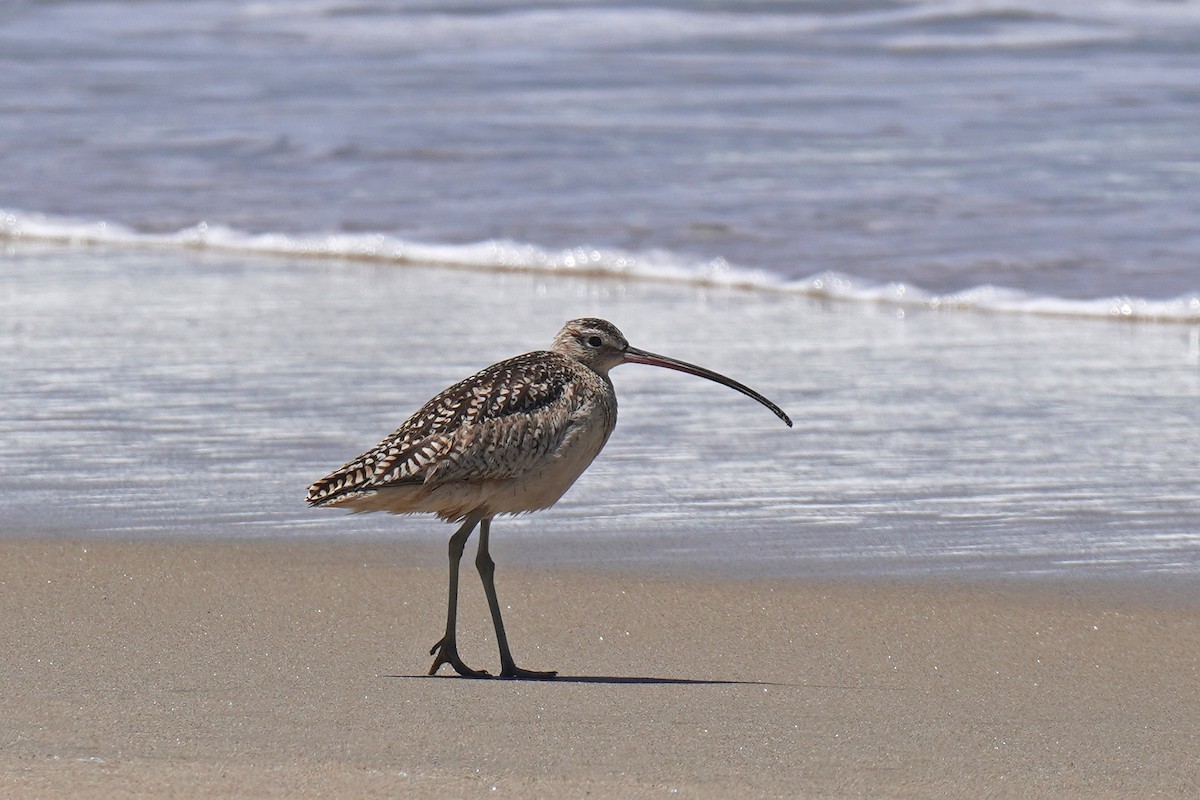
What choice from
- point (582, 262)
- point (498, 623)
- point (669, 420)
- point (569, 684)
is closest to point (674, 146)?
point (582, 262)

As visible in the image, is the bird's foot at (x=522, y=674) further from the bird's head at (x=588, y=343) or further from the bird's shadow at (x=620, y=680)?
the bird's head at (x=588, y=343)

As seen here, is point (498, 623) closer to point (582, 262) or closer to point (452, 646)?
point (452, 646)

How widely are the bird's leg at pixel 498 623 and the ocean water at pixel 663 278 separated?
670 mm

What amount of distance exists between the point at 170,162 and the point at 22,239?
236cm

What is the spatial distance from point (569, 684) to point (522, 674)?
0.14 m

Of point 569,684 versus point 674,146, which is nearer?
point 569,684

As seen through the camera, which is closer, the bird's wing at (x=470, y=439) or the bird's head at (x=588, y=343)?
the bird's wing at (x=470, y=439)

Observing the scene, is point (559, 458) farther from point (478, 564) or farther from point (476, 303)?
point (476, 303)

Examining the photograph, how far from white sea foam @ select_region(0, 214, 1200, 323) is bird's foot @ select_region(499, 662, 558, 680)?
5.33 metres

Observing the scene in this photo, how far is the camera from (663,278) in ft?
33.4

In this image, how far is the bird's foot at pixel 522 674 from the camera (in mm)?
4312

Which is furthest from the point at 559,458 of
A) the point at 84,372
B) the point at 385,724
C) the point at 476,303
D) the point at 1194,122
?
the point at 1194,122

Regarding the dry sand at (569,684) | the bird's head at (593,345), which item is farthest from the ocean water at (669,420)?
the bird's head at (593,345)

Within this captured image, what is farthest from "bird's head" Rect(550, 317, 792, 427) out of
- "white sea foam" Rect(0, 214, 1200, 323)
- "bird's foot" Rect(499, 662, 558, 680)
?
"white sea foam" Rect(0, 214, 1200, 323)
